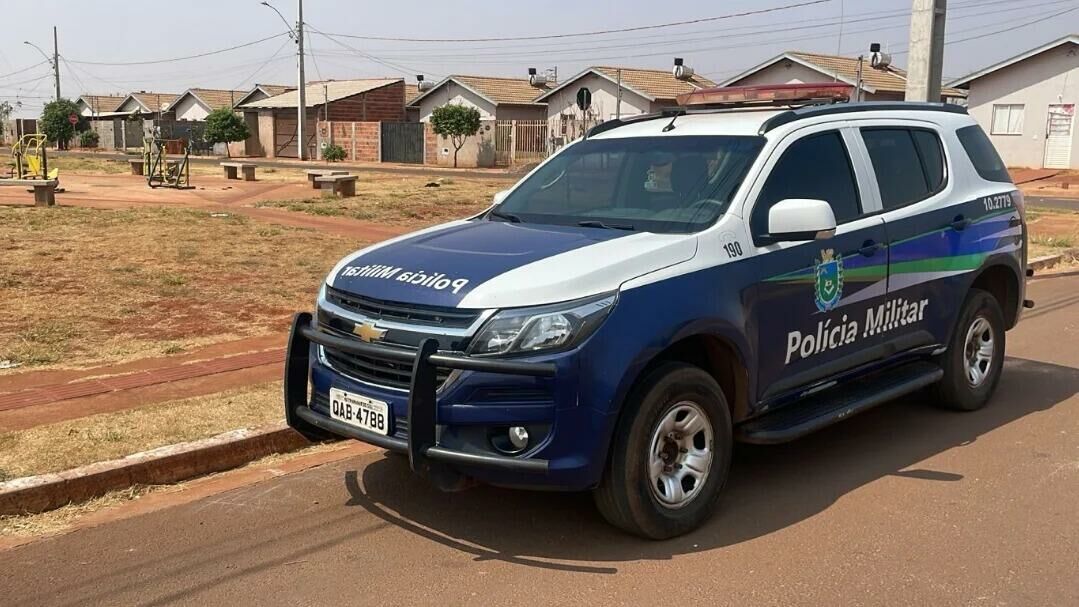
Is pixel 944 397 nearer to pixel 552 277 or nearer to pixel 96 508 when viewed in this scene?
pixel 552 277

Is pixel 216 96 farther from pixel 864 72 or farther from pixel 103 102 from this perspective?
pixel 864 72

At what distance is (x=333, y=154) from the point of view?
51281 millimetres

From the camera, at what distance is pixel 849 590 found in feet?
13.0

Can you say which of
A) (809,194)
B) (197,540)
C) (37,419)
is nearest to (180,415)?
(37,419)

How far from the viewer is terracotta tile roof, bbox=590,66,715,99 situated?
48.4 meters

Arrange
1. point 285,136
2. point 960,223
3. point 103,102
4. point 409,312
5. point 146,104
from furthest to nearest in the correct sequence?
1. point 103,102
2. point 146,104
3. point 285,136
4. point 960,223
5. point 409,312

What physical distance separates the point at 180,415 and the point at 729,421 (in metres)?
3.36

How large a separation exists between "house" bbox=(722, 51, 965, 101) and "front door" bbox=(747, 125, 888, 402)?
127 ft

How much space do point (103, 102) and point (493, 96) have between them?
50.5m

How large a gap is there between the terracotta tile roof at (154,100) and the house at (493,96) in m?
32.2

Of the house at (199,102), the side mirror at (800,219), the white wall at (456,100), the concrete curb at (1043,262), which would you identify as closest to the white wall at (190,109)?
the house at (199,102)

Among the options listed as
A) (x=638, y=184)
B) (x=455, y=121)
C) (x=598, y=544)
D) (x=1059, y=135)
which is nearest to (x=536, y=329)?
(x=598, y=544)

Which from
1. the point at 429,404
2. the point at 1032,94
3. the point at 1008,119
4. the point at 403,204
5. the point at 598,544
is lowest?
the point at 598,544

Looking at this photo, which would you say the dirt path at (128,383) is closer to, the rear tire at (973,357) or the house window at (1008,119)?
the rear tire at (973,357)
